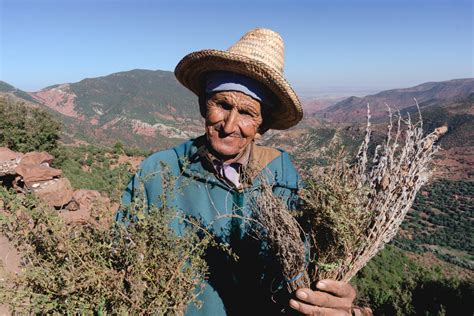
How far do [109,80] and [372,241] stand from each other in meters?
121

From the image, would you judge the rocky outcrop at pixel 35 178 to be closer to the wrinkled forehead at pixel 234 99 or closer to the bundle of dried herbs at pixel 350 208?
the wrinkled forehead at pixel 234 99

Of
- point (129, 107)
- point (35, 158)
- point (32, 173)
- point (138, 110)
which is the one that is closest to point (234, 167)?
point (32, 173)

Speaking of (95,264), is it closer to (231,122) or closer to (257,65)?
(231,122)

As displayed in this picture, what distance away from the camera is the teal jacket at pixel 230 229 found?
1587mm

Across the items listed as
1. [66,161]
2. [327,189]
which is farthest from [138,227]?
[66,161]

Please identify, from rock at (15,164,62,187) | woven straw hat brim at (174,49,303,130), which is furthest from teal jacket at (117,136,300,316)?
rock at (15,164,62,187)

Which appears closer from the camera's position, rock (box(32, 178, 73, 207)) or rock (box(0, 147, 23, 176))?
rock (box(32, 178, 73, 207))

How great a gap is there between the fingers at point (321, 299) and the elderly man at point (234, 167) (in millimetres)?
244

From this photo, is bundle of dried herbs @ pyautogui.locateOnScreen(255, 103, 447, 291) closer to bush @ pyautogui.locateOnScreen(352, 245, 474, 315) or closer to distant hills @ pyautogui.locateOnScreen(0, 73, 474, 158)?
bush @ pyautogui.locateOnScreen(352, 245, 474, 315)

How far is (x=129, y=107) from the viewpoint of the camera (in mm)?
95188

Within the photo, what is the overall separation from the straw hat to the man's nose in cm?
23

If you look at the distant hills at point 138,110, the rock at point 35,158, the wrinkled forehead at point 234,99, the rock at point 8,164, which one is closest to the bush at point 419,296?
the wrinkled forehead at point 234,99

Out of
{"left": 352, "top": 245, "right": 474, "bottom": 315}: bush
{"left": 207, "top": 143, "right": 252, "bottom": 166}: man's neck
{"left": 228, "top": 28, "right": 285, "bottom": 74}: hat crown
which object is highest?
{"left": 228, "top": 28, "right": 285, "bottom": 74}: hat crown

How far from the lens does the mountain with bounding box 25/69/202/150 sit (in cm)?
7781
